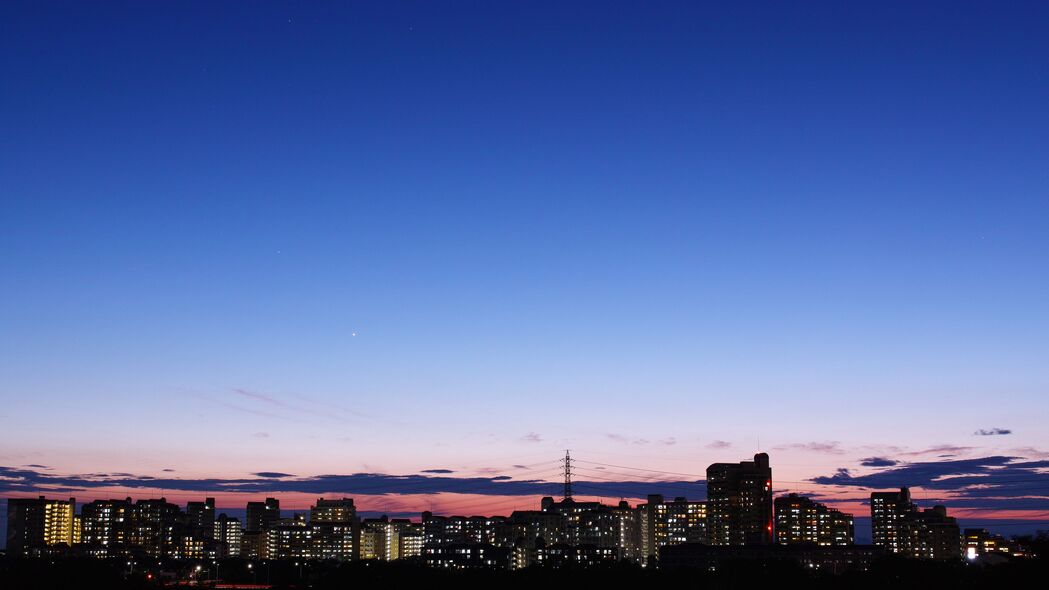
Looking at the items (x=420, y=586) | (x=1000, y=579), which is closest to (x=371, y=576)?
(x=420, y=586)

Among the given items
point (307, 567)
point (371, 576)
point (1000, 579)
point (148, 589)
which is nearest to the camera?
point (1000, 579)

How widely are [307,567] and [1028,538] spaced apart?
139m

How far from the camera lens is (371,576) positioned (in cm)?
12725

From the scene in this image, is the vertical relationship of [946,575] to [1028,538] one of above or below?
below

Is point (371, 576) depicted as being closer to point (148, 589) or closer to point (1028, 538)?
point (148, 589)

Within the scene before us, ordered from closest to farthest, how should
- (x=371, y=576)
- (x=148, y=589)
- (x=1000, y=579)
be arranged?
(x=1000, y=579), (x=148, y=589), (x=371, y=576)

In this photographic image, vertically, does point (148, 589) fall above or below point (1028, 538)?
below

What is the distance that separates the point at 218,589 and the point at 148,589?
1400cm

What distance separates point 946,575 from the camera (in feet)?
399

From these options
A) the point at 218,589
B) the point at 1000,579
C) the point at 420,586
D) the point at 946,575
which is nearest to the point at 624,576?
the point at 420,586

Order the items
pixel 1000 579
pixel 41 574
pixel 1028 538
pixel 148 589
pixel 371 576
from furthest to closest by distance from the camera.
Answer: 1. pixel 371 576
2. pixel 41 574
3. pixel 148 589
4. pixel 1000 579
5. pixel 1028 538

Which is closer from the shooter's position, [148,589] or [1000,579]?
[1000,579]

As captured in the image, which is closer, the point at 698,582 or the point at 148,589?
the point at 148,589

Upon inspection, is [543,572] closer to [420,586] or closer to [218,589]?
[420,586]
